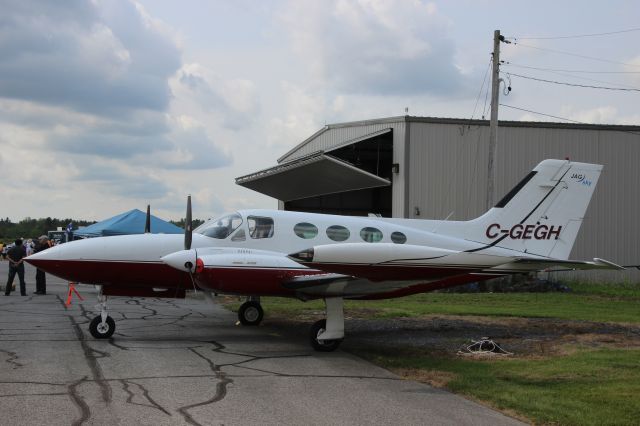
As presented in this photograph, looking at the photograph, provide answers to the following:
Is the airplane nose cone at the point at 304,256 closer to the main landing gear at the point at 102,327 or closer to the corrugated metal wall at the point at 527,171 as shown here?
the main landing gear at the point at 102,327

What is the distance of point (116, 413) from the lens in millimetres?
7039

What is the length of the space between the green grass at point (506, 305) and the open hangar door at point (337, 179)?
7.37 meters

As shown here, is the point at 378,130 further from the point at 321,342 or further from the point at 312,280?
the point at 321,342

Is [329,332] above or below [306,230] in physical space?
below

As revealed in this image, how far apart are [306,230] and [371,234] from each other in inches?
51.5

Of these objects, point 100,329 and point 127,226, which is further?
point 127,226

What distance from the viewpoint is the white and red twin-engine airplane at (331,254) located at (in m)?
10.9

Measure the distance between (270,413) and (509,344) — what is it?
705 centimetres

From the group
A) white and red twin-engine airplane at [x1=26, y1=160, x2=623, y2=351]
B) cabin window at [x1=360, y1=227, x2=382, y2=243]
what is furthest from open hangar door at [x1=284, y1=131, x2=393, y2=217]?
cabin window at [x1=360, y1=227, x2=382, y2=243]

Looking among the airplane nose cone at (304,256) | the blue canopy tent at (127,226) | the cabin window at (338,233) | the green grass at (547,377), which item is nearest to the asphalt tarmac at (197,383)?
the green grass at (547,377)

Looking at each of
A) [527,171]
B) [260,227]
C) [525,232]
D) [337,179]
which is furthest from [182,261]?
[527,171]

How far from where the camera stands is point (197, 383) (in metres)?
8.74

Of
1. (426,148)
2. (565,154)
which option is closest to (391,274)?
(426,148)

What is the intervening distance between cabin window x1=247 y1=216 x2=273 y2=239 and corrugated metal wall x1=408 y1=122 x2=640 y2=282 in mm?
15786
